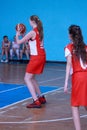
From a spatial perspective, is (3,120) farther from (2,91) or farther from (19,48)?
(19,48)

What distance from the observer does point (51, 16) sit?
19.0 metres

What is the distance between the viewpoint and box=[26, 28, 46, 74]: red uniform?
8.09m

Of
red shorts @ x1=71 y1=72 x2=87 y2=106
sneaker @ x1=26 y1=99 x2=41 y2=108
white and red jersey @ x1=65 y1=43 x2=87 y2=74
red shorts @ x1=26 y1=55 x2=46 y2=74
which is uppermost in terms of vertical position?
white and red jersey @ x1=65 y1=43 x2=87 y2=74

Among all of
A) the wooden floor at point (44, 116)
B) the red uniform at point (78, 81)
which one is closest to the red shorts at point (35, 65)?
the wooden floor at point (44, 116)

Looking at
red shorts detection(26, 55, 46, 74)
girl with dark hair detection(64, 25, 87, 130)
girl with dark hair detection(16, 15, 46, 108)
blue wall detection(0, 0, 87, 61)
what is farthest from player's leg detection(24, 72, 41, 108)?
blue wall detection(0, 0, 87, 61)

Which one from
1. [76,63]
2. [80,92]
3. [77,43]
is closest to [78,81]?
[80,92]

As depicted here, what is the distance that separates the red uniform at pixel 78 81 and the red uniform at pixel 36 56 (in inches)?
101

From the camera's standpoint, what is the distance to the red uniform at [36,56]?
319 inches

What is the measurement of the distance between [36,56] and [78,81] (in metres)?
2.74

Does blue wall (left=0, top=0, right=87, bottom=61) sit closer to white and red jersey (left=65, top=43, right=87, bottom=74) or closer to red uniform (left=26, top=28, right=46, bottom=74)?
red uniform (left=26, top=28, right=46, bottom=74)

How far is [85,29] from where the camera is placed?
1834cm

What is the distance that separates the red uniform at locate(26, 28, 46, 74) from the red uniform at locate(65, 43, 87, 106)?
101 inches

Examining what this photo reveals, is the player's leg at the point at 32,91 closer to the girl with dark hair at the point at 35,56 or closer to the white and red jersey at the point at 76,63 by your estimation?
the girl with dark hair at the point at 35,56

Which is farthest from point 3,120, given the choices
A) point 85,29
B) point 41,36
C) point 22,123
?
point 85,29
